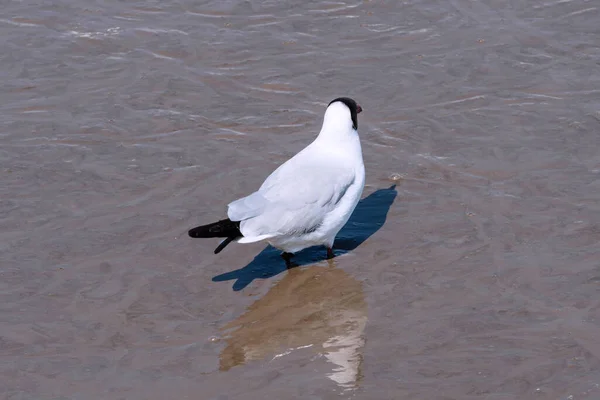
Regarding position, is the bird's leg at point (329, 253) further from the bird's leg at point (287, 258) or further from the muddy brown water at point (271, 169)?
the bird's leg at point (287, 258)

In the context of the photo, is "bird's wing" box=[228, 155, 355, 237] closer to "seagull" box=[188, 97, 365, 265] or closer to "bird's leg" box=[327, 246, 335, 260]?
"seagull" box=[188, 97, 365, 265]

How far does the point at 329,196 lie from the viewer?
6465mm

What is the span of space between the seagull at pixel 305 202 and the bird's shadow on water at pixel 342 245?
0.48 feet

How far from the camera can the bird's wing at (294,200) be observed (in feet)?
20.4

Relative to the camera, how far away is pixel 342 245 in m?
6.92

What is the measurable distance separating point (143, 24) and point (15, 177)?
10.3 feet

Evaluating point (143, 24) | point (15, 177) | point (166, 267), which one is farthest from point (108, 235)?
point (143, 24)

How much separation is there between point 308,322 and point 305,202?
86cm

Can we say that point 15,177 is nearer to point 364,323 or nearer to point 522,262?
point 364,323

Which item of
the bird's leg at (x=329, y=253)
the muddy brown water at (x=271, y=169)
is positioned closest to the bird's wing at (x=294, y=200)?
the bird's leg at (x=329, y=253)

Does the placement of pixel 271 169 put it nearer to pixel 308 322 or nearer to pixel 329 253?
pixel 329 253

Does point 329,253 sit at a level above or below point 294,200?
below

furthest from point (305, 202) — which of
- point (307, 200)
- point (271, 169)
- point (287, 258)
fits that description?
point (271, 169)

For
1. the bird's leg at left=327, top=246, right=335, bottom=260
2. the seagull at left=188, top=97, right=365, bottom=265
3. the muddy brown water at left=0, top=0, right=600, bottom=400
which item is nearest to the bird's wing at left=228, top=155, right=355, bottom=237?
the seagull at left=188, top=97, right=365, bottom=265
